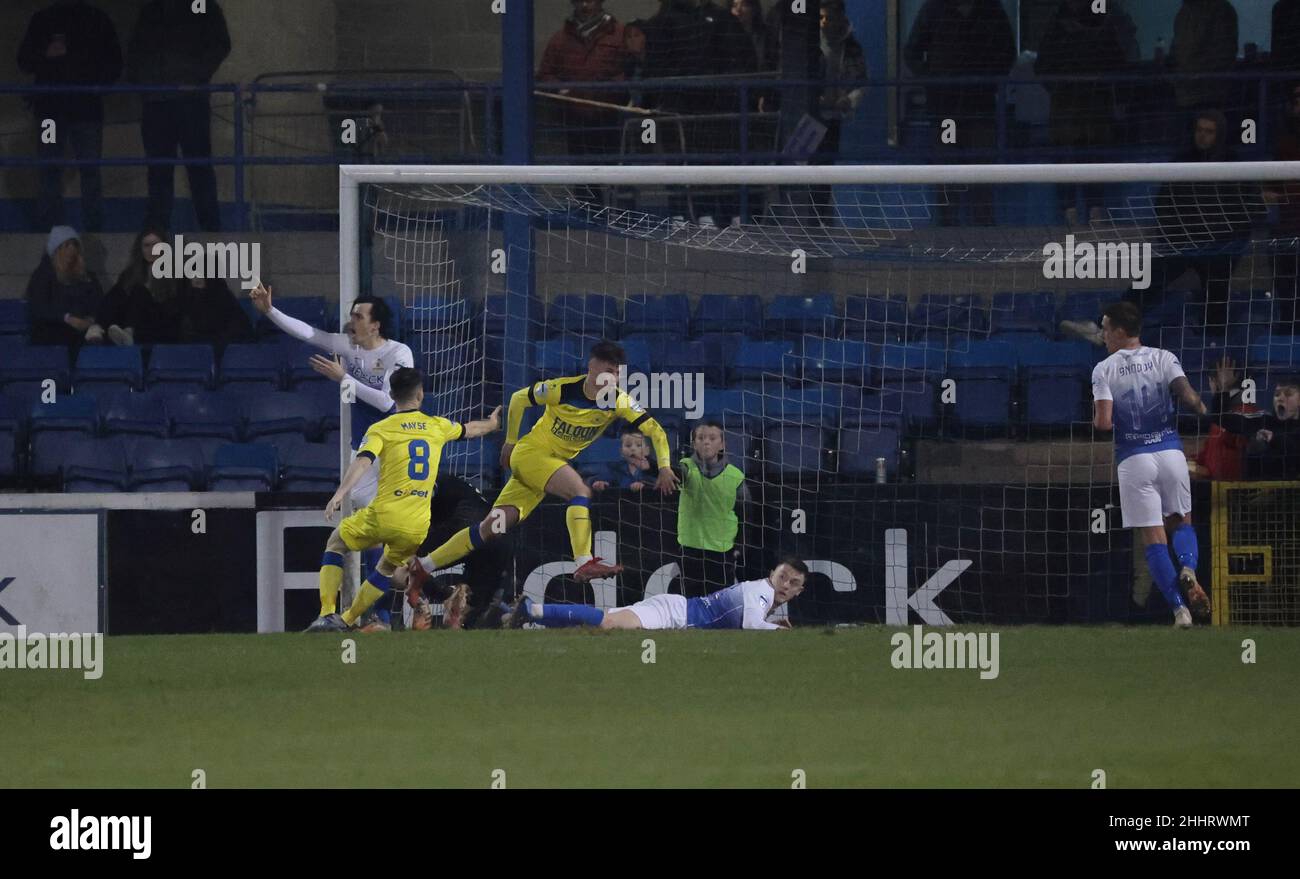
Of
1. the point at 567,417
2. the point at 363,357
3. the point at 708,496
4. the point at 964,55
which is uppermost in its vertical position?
the point at 964,55

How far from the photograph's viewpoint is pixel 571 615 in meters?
10.3

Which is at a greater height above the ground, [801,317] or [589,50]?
[589,50]

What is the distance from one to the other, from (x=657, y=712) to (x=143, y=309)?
324 inches

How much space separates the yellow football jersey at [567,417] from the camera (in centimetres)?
1065

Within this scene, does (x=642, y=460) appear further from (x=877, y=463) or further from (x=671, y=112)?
(x=671, y=112)

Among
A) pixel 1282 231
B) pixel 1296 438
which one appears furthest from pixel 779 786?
pixel 1282 231

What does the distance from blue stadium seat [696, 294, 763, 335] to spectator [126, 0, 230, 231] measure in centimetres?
389

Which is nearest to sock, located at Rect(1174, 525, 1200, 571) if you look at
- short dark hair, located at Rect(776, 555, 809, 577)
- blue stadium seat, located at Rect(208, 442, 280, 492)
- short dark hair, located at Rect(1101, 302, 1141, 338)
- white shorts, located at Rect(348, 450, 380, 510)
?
short dark hair, located at Rect(1101, 302, 1141, 338)

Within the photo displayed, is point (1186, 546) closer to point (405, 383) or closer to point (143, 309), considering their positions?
point (405, 383)

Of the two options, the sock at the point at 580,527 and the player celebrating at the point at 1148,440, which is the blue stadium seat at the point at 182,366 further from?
the player celebrating at the point at 1148,440

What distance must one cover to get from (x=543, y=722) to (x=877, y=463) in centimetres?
521

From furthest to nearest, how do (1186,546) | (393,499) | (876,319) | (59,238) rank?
(59,238) < (876,319) < (1186,546) < (393,499)

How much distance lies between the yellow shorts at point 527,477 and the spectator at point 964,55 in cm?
491

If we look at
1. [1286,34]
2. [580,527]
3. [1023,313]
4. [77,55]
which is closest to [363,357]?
[580,527]
